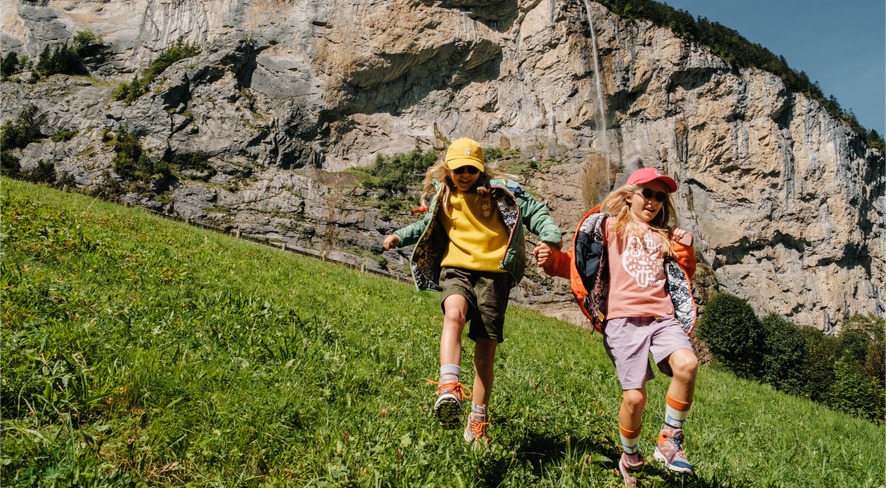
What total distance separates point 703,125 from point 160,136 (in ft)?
201

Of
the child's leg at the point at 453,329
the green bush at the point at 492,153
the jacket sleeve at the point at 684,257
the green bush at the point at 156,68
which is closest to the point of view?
the child's leg at the point at 453,329

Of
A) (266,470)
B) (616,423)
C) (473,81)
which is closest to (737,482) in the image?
(616,423)

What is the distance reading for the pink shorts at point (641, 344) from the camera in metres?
2.83

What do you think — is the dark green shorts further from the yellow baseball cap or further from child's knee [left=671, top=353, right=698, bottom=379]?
child's knee [left=671, top=353, right=698, bottom=379]

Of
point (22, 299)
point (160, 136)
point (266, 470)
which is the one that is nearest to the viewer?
point (266, 470)

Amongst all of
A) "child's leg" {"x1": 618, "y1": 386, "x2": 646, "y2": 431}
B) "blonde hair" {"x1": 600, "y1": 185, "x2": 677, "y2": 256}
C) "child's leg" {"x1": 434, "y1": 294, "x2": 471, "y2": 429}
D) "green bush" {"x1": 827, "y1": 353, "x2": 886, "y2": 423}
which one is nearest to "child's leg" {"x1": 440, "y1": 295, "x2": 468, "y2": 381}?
"child's leg" {"x1": 434, "y1": 294, "x2": 471, "y2": 429}

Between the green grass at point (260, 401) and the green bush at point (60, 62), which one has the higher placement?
the green bush at point (60, 62)

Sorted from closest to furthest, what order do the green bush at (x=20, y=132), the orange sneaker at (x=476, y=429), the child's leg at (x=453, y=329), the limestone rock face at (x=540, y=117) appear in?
the child's leg at (x=453, y=329), the orange sneaker at (x=476, y=429), the limestone rock face at (x=540, y=117), the green bush at (x=20, y=132)

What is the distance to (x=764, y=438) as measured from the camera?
16.1 ft

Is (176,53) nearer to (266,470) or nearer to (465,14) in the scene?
(465,14)

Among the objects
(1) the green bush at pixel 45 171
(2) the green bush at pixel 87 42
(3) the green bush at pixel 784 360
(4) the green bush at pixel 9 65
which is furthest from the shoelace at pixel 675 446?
(4) the green bush at pixel 9 65

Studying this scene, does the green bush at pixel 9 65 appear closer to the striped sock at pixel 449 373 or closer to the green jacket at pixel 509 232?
the green jacket at pixel 509 232

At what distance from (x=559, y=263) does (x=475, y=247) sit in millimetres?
607

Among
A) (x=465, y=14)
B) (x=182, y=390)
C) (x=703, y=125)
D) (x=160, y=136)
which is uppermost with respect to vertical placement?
(x=465, y=14)
